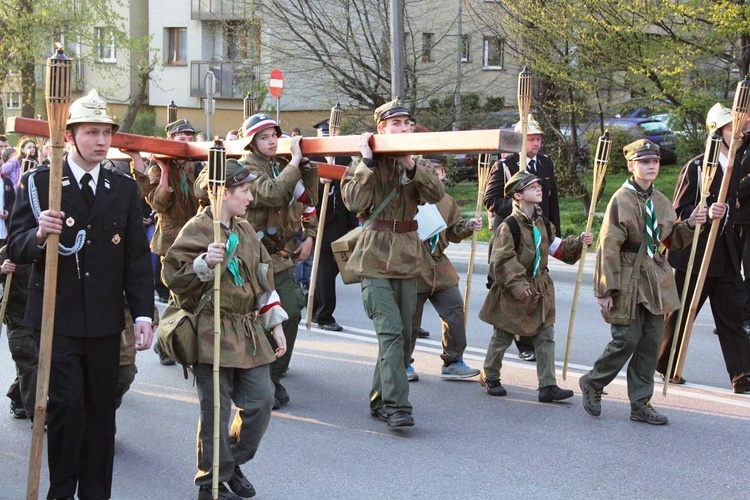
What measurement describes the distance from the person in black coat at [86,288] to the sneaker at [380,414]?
2.33m

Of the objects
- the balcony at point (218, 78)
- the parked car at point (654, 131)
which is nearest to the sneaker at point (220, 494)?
the parked car at point (654, 131)

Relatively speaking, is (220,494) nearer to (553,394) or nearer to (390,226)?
(390,226)

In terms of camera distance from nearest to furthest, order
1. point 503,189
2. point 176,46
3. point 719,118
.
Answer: point 719,118, point 503,189, point 176,46

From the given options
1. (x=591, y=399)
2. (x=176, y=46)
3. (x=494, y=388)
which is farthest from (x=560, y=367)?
(x=176, y=46)

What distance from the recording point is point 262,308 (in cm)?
565

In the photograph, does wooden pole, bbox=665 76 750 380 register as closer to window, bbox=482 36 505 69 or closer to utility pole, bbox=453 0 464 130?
window, bbox=482 36 505 69

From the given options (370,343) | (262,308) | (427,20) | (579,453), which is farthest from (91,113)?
(427,20)

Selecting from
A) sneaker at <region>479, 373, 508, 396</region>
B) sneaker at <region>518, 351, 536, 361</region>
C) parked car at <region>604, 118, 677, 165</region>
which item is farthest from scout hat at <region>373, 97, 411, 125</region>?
parked car at <region>604, 118, 677, 165</region>

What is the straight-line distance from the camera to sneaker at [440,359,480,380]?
8445 millimetres

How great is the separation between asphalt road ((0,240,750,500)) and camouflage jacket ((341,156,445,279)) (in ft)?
3.47

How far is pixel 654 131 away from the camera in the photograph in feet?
98.3

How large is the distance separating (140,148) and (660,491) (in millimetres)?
4183

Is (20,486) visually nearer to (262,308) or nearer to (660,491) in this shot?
(262,308)

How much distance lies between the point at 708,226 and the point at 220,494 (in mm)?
4663
